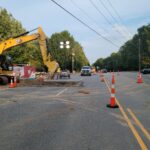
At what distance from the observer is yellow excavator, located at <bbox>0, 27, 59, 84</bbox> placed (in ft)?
101

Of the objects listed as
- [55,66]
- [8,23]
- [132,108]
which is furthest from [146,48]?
[132,108]

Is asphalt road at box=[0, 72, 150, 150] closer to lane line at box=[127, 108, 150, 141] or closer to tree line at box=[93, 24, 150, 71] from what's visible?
lane line at box=[127, 108, 150, 141]

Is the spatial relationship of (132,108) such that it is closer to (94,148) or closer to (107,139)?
(107,139)

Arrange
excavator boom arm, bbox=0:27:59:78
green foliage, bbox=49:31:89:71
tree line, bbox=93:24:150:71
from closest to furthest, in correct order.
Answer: excavator boom arm, bbox=0:27:59:78
green foliage, bbox=49:31:89:71
tree line, bbox=93:24:150:71

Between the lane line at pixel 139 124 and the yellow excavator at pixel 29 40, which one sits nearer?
the lane line at pixel 139 124

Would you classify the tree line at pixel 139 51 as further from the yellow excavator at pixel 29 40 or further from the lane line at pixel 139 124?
the lane line at pixel 139 124

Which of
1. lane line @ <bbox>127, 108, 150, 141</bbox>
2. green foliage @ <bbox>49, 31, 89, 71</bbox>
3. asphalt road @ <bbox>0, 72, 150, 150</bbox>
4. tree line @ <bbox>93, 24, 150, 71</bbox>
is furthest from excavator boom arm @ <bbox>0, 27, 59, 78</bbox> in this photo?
tree line @ <bbox>93, 24, 150, 71</bbox>

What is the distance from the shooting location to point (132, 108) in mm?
13812

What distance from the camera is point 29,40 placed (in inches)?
1236

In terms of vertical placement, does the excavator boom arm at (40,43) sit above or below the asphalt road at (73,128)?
above

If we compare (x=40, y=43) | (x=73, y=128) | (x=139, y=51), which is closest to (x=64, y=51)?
(x=139, y=51)

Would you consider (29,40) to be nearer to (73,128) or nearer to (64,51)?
(73,128)

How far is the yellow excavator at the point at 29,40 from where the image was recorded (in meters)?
30.9

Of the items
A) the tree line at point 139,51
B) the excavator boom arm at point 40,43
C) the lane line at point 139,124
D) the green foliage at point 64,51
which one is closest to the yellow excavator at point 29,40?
the excavator boom arm at point 40,43
